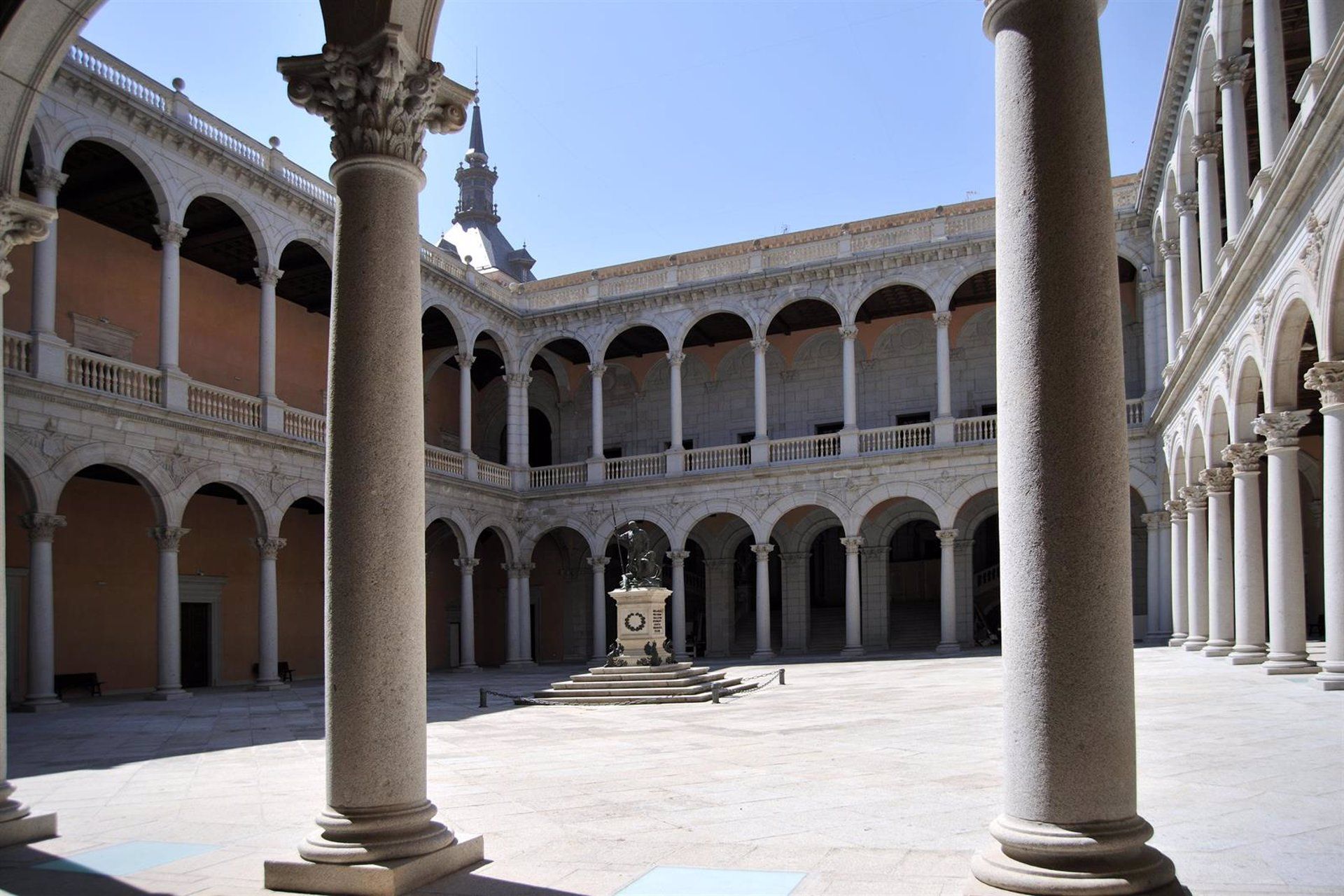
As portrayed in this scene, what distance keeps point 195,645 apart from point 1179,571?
21.4m

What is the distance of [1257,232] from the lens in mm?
14523

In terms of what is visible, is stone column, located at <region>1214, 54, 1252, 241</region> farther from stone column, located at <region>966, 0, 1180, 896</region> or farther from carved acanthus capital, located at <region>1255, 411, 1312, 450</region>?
stone column, located at <region>966, 0, 1180, 896</region>

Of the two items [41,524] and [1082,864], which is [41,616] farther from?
[1082,864]

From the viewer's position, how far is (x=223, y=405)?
2266 centimetres

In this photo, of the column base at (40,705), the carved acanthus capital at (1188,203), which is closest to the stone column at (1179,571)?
the carved acanthus capital at (1188,203)

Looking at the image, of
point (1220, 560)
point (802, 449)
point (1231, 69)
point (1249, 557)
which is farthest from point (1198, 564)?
point (802, 449)

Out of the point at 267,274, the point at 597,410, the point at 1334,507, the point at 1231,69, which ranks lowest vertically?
the point at 1334,507

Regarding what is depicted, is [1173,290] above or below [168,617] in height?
above

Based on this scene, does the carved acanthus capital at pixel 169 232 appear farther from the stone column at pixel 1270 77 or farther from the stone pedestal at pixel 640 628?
the stone column at pixel 1270 77

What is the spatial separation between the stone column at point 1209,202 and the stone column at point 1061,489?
16.6 metres

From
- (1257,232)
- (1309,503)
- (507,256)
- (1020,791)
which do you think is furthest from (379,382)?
(507,256)

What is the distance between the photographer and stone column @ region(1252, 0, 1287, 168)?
568 inches

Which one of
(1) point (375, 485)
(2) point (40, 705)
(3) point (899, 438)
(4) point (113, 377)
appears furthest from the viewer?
(3) point (899, 438)

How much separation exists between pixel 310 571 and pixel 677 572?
9.59 meters
